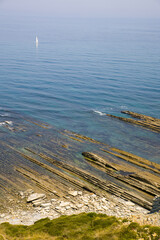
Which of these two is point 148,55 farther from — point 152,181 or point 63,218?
point 63,218

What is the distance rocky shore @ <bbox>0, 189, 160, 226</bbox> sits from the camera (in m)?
32.4

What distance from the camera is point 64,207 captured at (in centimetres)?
3456

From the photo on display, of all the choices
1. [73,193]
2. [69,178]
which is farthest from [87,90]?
[73,193]

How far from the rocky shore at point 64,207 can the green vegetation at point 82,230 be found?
2.15m

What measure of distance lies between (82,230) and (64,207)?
280 inches

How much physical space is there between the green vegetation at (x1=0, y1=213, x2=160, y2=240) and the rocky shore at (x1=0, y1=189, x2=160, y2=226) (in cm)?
215

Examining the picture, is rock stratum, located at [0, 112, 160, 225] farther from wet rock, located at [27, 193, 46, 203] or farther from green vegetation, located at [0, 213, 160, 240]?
green vegetation, located at [0, 213, 160, 240]

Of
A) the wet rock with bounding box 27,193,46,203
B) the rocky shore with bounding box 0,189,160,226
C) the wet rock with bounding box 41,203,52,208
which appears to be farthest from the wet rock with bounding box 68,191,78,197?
the wet rock with bounding box 27,193,46,203

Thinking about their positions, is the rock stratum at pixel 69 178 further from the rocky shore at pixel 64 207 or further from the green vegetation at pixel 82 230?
the green vegetation at pixel 82 230

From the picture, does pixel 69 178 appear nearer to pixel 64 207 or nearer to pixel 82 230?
pixel 64 207

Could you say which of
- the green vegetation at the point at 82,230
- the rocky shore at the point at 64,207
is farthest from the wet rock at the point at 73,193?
the green vegetation at the point at 82,230

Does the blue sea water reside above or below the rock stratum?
above

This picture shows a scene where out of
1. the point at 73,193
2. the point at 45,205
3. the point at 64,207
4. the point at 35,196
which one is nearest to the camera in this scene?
the point at 64,207

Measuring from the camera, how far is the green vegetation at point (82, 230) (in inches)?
1004
